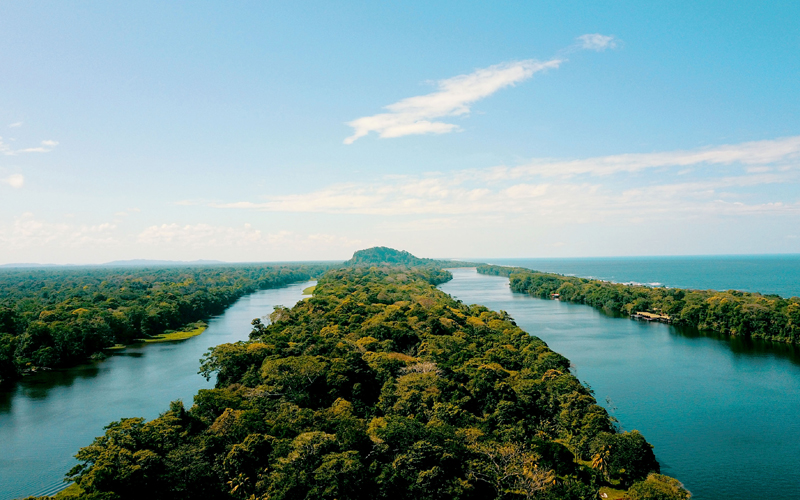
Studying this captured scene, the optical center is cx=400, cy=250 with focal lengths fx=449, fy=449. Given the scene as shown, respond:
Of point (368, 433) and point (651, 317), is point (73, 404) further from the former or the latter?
point (651, 317)

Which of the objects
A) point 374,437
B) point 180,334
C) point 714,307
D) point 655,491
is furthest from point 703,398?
point 180,334

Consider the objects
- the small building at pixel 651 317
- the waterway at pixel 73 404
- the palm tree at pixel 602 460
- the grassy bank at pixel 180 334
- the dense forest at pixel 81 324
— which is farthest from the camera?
the small building at pixel 651 317

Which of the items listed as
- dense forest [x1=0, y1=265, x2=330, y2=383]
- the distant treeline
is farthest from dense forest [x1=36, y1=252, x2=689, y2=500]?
the distant treeline

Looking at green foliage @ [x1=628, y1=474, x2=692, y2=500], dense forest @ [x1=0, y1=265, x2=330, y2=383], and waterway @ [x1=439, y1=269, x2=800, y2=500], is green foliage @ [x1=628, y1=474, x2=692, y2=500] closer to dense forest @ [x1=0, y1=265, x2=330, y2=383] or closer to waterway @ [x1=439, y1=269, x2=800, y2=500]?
waterway @ [x1=439, y1=269, x2=800, y2=500]

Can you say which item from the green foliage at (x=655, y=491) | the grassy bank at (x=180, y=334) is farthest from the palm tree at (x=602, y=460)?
the grassy bank at (x=180, y=334)

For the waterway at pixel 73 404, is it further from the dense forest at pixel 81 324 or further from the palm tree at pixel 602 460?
the palm tree at pixel 602 460

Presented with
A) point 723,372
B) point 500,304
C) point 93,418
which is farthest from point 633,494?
point 500,304
